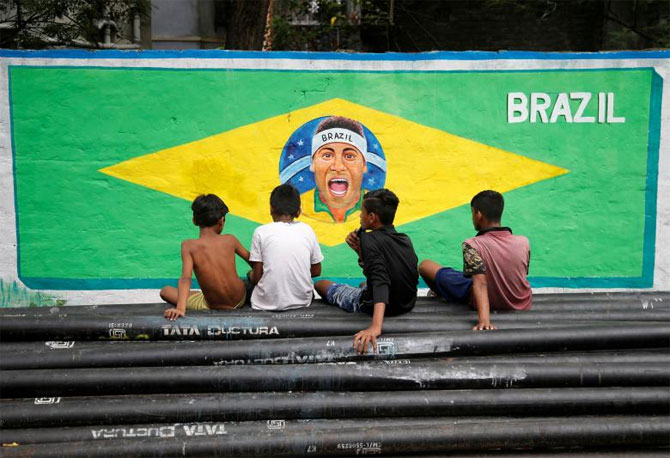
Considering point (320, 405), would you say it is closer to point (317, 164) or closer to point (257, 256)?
point (257, 256)

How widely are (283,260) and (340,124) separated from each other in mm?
2230

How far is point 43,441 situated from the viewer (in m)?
3.41

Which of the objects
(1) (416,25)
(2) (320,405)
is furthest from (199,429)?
(1) (416,25)

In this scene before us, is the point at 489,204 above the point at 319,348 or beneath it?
above

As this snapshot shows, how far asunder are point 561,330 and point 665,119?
336cm

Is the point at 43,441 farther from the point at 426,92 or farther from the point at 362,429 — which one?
the point at 426,92

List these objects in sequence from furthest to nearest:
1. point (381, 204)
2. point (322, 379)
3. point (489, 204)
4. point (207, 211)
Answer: point (207, 211) → point (489, 204) → point (381, 204) → point (322, 379)

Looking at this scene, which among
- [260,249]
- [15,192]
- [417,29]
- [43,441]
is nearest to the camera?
[43,441]

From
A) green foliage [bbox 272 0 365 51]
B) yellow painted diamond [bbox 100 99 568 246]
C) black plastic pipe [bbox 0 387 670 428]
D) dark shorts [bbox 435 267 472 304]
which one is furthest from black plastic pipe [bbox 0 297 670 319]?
green foliage [bbox 272 0 365 51]

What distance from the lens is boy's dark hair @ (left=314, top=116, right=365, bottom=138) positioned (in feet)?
20.6

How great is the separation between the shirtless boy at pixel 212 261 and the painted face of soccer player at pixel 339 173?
6.21 ft

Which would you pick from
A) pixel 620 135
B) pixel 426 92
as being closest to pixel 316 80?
pixel 426 92

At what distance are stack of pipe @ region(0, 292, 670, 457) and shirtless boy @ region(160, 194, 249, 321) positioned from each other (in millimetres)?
350

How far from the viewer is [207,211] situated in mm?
4539
